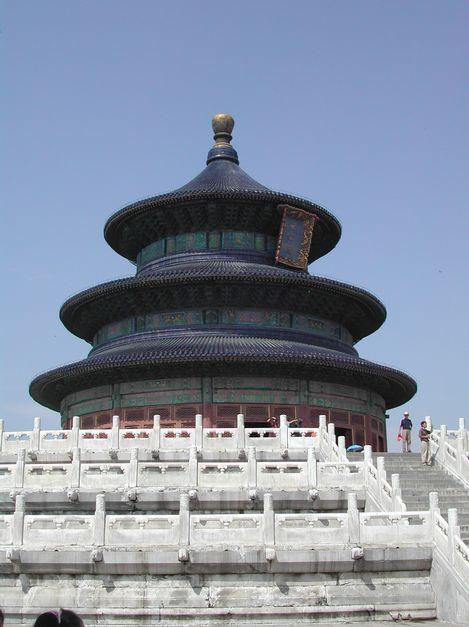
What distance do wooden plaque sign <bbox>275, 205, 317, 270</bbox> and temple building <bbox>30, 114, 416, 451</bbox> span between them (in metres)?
0.06

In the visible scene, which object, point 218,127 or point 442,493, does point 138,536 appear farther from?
point 218,127

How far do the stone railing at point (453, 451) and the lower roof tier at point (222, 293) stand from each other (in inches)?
573

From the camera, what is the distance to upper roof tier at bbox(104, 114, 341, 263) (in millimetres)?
42719

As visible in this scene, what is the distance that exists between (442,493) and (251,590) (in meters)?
7.91

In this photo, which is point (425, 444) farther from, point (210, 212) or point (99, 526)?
point (210, 212)

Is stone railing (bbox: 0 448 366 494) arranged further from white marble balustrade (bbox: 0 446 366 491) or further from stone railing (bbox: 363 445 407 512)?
stone railing (bbox: 363 445 407 512)

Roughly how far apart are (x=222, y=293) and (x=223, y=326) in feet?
4.77

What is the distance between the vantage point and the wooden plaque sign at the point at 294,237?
142 feet

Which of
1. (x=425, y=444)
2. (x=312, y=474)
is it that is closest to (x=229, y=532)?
(x=312, y=474)

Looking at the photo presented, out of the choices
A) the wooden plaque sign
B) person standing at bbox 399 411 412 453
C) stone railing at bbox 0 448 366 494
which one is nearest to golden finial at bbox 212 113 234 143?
the wooden plaque sign

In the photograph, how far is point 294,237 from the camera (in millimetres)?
43719

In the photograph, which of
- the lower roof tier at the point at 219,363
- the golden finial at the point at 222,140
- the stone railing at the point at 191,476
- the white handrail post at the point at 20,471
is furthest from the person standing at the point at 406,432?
the golden finial at the point at 222,140

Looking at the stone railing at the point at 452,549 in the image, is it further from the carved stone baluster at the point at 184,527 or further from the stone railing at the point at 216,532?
the carved stone baluster at the point at 184,527

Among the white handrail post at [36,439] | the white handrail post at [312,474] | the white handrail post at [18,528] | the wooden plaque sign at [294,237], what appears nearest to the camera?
the white handrail post at [18,528]
